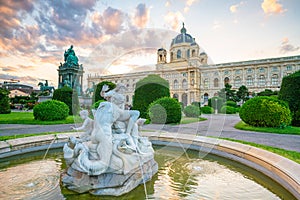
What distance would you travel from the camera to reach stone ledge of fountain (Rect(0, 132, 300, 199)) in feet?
10.9

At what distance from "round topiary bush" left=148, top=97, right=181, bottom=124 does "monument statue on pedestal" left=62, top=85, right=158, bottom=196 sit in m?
9.00

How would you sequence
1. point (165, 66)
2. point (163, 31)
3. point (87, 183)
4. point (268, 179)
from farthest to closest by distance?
point (165, 66) → point (163, 31) → point (268, 179) → point (87, 183)

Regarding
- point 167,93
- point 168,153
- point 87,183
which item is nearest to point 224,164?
point 168,153

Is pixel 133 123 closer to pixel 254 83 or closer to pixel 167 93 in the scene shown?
pixel 167 93

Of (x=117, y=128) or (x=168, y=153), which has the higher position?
(x=117, y=128)

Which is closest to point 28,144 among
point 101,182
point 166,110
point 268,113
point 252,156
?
point 101,182

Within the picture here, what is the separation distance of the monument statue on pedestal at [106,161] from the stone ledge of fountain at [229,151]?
233cm

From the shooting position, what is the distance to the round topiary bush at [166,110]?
12.6 m

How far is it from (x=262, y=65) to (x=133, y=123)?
6112 cm

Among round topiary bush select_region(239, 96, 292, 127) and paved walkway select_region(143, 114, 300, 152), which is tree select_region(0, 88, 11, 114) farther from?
round topiary bush select_region(239, 96, 292, 127)

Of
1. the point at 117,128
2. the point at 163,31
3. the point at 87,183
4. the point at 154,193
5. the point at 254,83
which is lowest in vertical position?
the point at 154,193

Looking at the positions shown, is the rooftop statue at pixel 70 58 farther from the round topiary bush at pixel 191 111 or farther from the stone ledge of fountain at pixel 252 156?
the stone ledge of fountain at pixel 252 156

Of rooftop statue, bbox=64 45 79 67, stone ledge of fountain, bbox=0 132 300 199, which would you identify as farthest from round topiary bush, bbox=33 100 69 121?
rooftop statue, bbox=64 45 79 67

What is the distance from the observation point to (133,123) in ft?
12.8
